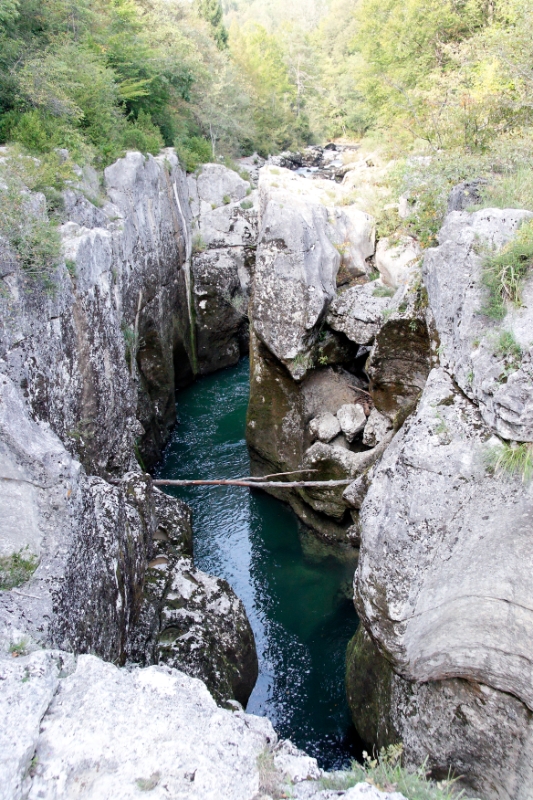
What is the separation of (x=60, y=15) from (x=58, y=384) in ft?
50.0

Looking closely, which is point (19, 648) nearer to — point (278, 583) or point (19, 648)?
point (19, 648)

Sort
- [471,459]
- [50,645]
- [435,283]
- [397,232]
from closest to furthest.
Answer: [50,645], [471,459], [435,283], [397,232]

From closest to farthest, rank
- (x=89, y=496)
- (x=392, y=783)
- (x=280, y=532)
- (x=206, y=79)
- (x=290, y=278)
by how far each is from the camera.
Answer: (x=392, y=783)
(x=89, y=496)
(x=290, y=278)
(x=280, y=532)
(x=206, y=79)

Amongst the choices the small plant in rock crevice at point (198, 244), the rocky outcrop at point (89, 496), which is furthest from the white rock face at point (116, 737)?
the small plant in rock crevice at point (198, 244)

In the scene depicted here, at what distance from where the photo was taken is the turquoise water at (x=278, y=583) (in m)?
9.32

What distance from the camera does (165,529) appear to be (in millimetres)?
10469

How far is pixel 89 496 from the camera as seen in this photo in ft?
24.0

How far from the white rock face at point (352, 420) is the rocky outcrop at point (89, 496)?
4.56m

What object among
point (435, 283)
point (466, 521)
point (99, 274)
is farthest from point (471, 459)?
point (99, 274)

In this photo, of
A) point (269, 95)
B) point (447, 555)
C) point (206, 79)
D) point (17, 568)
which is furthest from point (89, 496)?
point (269, 95)

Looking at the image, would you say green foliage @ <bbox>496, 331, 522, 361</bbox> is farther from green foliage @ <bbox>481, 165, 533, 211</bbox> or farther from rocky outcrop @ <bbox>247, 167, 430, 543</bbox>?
rocky outcrop @ <bbox>247, 167, 430, 543</bbox>

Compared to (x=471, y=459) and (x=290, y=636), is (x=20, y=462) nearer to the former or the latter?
(x=471, y=459)

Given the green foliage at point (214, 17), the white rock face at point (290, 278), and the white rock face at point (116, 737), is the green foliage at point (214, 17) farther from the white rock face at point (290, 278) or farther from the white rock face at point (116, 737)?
the white rock face at point (116, 737)

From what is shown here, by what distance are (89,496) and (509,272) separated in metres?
6.26
